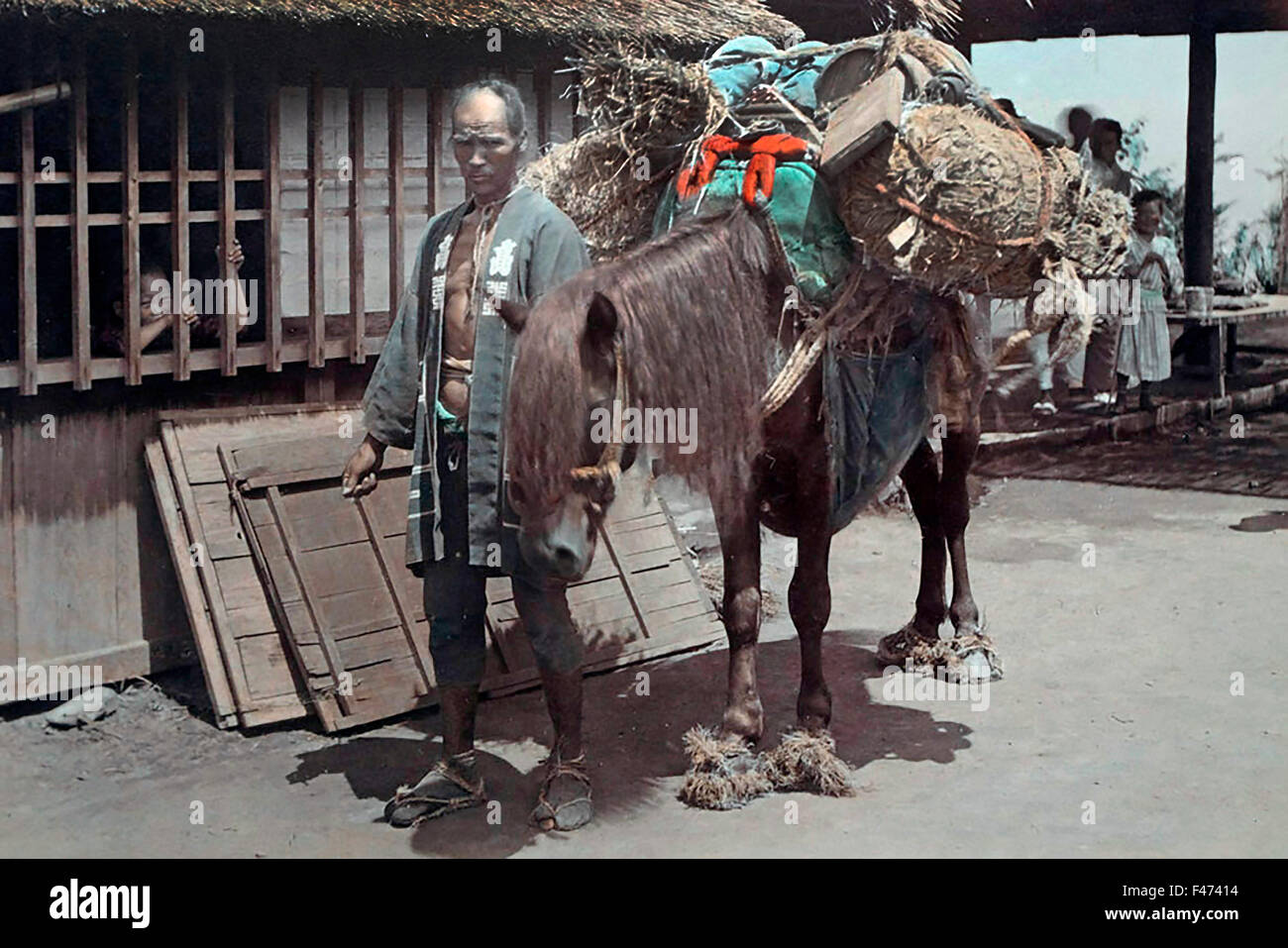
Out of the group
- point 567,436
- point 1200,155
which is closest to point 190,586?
point 567,436

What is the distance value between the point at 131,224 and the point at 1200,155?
442 inches

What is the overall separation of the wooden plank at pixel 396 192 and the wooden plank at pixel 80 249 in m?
1.32

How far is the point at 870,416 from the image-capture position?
5.58 meters

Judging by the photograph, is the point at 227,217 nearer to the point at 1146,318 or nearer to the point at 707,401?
the point at 707,401

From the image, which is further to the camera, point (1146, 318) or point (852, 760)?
point (1146, 318)

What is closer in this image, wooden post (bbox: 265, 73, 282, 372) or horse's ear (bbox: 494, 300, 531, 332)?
horse's ear (bbox: 494, 300, 531, 332)

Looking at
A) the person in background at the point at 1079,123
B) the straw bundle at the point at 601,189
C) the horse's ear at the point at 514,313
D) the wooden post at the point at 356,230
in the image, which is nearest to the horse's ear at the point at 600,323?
the horse's ear at the point at 514,313

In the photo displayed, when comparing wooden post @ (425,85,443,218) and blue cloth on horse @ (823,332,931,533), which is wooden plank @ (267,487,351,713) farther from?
blue cloth on horse @ (823,332,931,533)

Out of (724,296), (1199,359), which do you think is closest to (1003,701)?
(724,296)

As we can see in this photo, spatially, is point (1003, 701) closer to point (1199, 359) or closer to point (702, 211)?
point (702, 211)

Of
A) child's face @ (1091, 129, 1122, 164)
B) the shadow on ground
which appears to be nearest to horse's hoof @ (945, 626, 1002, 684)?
the shadow on ground

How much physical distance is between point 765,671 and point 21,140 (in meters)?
3.49

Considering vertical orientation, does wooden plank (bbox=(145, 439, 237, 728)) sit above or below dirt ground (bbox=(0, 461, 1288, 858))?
above

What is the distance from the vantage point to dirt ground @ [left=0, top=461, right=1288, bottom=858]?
4715mm
